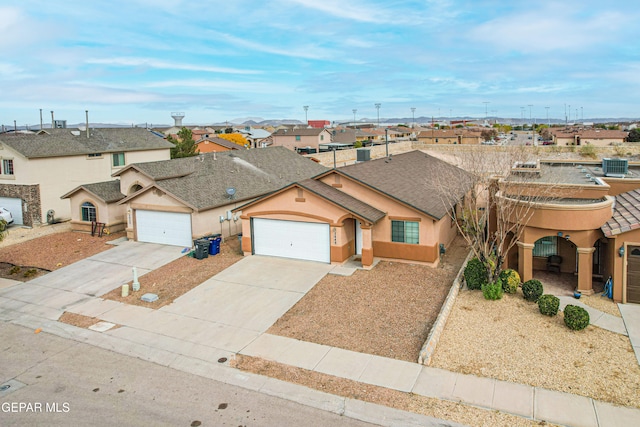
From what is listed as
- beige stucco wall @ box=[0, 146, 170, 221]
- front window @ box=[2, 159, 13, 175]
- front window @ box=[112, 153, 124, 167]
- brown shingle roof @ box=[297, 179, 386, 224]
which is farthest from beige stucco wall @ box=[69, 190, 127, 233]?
brown shingle roof @ box=[297, 179, 386, 224]

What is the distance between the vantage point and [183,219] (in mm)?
25125

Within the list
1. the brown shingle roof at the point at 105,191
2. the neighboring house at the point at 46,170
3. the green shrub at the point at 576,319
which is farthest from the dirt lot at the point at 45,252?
the green shrub at the point at 576,319

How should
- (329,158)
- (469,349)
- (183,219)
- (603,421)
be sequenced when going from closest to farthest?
(603,421), (469,349), (183,219), (329,158)

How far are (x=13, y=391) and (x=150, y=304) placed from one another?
5.87m

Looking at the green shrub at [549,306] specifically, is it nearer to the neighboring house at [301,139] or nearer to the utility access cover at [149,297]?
the utility access cover at [149,297]

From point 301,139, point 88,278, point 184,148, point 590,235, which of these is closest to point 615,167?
point 590,235

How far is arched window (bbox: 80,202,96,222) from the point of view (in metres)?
29.2

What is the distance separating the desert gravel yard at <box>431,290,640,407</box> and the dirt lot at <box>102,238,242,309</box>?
10.4 meters

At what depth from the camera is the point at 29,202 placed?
31.5 m

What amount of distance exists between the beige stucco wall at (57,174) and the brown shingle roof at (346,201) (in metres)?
20.3

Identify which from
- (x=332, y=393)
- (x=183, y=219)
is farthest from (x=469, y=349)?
(x=183, y=219)

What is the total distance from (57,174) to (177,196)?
13.6 meters

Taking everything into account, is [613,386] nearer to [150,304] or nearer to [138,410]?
[138,410]

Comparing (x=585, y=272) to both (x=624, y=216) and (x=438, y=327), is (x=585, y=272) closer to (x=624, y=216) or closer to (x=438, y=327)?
(x=624, y=216)
